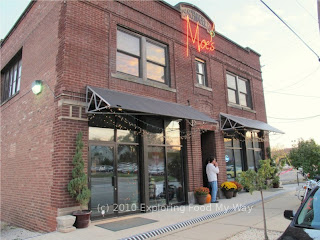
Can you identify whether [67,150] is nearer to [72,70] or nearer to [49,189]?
[49,189]

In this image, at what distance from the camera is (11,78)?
39.8 feet

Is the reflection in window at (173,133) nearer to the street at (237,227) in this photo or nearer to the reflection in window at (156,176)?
the reflection in window at (156,176)

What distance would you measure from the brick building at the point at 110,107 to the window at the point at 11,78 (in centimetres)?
9

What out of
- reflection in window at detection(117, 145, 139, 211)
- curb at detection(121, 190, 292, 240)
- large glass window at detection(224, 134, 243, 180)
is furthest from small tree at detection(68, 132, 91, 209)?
large glass window at detection(224, 134, 243, 180)

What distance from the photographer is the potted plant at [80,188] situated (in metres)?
6.53

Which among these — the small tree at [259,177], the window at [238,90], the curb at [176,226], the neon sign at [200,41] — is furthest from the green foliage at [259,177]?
the window at [238,90]

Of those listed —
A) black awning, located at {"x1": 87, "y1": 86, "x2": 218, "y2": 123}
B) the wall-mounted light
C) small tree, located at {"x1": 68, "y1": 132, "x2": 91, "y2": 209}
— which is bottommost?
small tree, located at {"x1": 68, "y1": 132, "x2": 91, "y2": 209}

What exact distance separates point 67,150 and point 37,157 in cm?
161

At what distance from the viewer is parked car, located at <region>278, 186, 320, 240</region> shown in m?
3.12

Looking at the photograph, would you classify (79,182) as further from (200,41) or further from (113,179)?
(200,41)

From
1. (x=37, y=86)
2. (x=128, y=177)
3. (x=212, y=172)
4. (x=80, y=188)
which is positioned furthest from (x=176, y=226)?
(x=37, y=86)

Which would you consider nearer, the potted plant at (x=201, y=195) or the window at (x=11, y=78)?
the potted plant at (x=201, y=195)

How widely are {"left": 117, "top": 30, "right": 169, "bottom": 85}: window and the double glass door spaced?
269cm

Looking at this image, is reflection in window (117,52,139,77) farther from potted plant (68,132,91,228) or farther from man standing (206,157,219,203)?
man standing (206,157,219,203)
